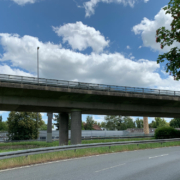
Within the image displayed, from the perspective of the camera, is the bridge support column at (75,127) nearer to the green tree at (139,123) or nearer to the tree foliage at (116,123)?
the tree foliage at (116,123)

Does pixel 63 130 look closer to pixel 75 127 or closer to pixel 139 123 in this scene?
pixel 75 127

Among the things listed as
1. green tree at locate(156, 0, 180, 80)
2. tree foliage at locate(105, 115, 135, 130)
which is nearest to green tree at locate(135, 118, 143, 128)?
tree foliage at locate(105, 115, 135, 130)

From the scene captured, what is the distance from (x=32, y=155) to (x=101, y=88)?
51.9 feet

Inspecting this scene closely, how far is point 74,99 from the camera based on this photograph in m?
25.0

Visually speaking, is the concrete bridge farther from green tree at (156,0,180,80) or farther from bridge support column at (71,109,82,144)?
green tree at (156,0,180,80)

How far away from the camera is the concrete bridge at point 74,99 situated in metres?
21.6

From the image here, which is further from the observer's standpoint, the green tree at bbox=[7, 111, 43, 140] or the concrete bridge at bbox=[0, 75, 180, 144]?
the green tree at bbox=[7, 111, 43, 140]

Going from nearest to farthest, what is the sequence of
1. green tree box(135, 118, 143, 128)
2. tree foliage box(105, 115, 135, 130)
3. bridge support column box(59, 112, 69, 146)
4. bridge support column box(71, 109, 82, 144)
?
1. bridge support column box(71, 109, 82, 144)
2. bridge support column box(59, 112, 69, 146)
3. tree foliage box(105, 115, 135, 130)
4. green tree box(135, 118, 143, 128)

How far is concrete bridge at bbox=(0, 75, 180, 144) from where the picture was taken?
21641 millimetres

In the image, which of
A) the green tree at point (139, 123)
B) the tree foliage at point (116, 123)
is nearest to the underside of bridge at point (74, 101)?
the tree foliage at point (116, 123)

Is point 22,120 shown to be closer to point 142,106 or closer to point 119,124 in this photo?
point 142,106

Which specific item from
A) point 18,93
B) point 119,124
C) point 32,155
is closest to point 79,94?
point 18,93

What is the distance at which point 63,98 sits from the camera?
A: 24.5 m

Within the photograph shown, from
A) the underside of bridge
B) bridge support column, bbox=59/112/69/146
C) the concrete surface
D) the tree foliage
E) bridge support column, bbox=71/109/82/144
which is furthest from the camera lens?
the tree foliage
